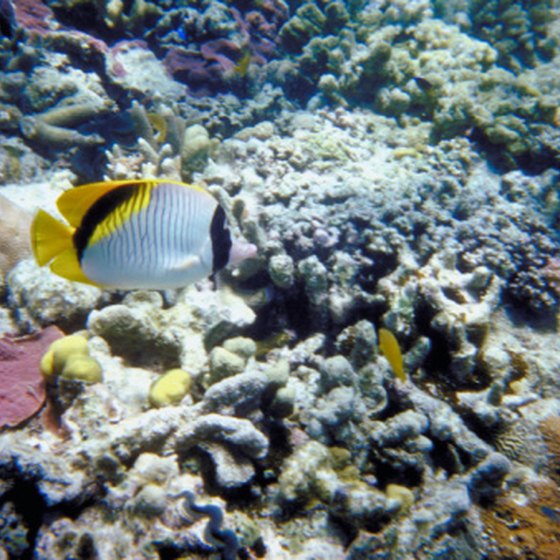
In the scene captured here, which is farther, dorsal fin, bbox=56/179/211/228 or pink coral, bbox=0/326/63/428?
pink coral, bbox=0/326/63/428

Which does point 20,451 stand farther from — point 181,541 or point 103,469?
point 181,541

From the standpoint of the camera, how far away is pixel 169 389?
2605 millimetres

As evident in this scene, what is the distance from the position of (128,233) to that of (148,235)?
0.08 meters

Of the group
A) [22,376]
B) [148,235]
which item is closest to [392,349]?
[148,235]

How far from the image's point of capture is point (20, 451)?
2082mm

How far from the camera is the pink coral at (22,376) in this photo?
251 centimetres

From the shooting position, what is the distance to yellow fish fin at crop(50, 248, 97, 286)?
1.58 m

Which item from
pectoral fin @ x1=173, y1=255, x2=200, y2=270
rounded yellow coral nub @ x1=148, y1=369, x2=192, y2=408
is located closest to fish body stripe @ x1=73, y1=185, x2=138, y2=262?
pectoral fin @ x1=173, y1=255, x2=200, y2=270

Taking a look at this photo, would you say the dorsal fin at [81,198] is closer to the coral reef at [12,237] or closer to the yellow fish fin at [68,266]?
the yellow fish fin at [68,266]

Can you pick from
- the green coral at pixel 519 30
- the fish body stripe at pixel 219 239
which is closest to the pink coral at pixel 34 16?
the fish body stripe at pixel 219 239

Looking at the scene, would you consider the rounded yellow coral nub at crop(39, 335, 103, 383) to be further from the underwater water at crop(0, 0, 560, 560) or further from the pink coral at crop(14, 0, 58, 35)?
the pink coral at crop(14, 0, 58, 35)

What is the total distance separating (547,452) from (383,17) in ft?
26.6

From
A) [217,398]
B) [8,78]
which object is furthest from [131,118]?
[217,398]

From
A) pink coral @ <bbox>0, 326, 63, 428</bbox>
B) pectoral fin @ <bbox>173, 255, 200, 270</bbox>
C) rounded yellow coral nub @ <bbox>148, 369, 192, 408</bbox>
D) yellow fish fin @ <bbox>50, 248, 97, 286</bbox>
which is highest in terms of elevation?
pectoral fin @ <bbox>173, 255, 200, 270</bbox>
